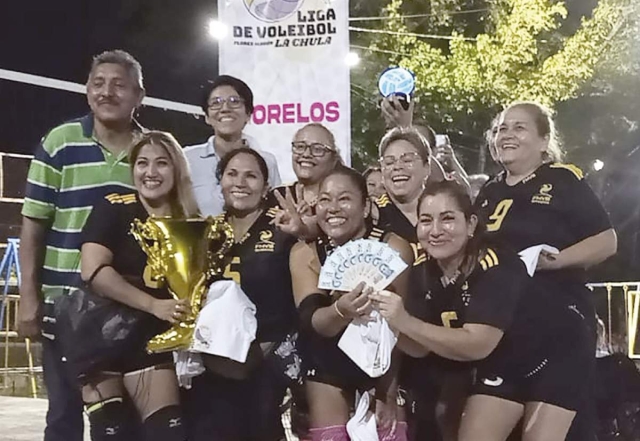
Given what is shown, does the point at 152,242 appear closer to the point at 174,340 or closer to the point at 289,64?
the point at 174,340

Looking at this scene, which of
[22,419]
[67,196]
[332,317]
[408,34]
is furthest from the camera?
[408,34]

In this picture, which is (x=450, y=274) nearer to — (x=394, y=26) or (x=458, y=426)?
(x=458, y=426)

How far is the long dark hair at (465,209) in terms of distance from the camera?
3062 millimetres

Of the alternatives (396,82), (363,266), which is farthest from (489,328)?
(396,82)

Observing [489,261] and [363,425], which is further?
[363,425]

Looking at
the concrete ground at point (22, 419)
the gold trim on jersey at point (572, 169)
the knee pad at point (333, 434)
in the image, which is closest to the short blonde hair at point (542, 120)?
the gold trim on jersey at point (572, 169)

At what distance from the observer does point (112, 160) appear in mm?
3527

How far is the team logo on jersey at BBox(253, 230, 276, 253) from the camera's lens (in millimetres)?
3338

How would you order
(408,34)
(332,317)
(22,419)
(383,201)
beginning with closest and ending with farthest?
(332,317) < (383,201) < (22,419) < (408,34)

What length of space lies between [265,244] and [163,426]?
75 cm

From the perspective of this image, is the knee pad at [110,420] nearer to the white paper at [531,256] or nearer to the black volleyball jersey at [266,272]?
the black volleyball jersey at [266,272]

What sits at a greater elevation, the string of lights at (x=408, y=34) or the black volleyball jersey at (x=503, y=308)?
the string of lights at (x=408, y=34)

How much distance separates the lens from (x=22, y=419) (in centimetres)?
686

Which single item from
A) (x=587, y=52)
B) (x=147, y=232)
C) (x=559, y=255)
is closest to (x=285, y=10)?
(x=147, y=232)
